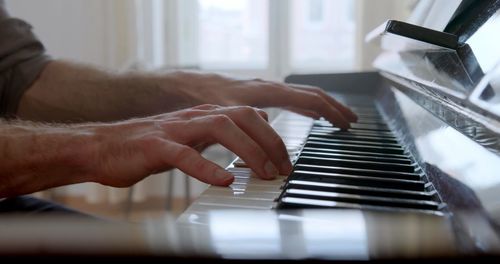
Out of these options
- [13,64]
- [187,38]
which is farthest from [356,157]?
[187,38]

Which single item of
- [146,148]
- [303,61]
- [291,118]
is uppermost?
[146,148]

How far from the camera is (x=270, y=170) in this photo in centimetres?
69

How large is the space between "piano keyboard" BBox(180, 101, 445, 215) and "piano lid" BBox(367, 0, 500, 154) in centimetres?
7

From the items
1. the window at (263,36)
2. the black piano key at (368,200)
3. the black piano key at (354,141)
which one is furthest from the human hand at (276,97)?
the window at (263,36)

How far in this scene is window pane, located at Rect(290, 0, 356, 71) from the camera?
3.12 m

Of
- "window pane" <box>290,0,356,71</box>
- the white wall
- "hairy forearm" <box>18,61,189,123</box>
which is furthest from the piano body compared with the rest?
the white wall

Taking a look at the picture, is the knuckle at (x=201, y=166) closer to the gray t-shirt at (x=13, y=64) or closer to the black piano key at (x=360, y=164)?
the black piano key at (x=360, y=164)

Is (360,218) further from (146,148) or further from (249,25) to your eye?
(249,25)

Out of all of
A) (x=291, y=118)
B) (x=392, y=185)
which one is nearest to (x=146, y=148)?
(x=392, y=185)

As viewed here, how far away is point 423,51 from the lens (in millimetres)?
873

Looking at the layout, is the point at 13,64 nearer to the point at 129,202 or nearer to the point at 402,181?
the point at 402,181

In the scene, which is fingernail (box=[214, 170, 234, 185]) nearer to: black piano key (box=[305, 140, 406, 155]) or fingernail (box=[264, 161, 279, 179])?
fingernail (box=[264, 161, 279, 179])

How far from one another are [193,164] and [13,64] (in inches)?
32.3

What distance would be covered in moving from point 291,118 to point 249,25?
2.01 m
